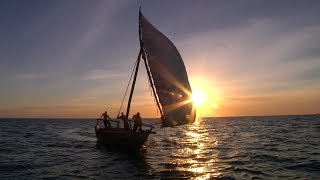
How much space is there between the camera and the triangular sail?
27781 millimetres

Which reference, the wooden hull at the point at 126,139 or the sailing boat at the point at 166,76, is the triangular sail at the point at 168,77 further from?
the wooden hull at the point at 126,139

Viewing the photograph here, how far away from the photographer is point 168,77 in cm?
2827

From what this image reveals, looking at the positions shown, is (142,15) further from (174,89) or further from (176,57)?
(174,89)

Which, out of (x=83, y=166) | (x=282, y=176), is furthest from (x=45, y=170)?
(x=282, y=176)

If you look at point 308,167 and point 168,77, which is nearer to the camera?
point 308,167

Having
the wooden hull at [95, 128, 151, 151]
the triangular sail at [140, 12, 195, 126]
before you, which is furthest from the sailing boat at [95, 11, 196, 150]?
the wooden hull at [95, 128, 151, 151]

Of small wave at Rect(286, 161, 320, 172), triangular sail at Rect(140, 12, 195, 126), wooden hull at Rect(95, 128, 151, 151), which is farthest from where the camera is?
wooden hull at Rect(95, 128, 151, 151)

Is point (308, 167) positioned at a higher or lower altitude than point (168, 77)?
lower

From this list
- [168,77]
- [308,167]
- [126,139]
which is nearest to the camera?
[308,167]

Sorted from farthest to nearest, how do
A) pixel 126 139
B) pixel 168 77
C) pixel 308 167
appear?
pixel 126 139, pixel 168 77, pixel 308 167

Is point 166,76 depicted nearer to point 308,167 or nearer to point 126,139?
point 126,139

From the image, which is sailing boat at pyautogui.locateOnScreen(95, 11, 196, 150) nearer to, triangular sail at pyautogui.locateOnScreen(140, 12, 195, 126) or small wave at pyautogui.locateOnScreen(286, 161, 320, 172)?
triangular sail at pyautogui.locateOnScreen(140, 12, 195, 126)

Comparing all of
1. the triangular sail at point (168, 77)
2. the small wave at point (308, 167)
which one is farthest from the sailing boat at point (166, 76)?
the small wave at point (308, 167)

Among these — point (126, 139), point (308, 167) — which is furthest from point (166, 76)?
point (308, 167)
